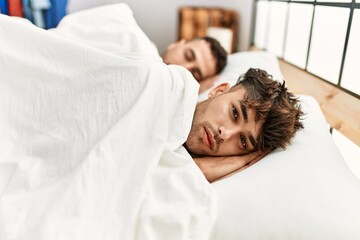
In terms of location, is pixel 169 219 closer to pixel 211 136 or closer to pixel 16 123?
pixel 211 136

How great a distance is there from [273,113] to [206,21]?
4.84 feet

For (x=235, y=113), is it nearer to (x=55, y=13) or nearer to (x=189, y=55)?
(x=189, y=55)

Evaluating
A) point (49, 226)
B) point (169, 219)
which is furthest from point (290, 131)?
point (49, 226)

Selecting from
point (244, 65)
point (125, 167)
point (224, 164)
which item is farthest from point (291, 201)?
point (244, 65)

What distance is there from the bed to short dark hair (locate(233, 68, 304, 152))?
0.03 m

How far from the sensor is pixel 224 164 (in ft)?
2.85

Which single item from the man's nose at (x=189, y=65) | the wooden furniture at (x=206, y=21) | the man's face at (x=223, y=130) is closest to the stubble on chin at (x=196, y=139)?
the man's face at (x=223, y=130)

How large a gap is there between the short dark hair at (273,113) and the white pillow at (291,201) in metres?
0.09

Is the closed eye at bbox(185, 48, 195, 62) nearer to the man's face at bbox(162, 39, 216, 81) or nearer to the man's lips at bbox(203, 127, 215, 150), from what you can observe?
the man's face at bbox(162, 39, 216, 81)

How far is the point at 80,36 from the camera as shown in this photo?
1.37 meters

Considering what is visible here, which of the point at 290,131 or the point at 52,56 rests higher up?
the point at 52,56

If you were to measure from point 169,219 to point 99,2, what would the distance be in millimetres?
2028

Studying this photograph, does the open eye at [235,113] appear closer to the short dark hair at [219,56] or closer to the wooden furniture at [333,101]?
the wooden furniture at [333,101]

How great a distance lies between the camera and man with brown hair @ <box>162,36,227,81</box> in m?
1.64
